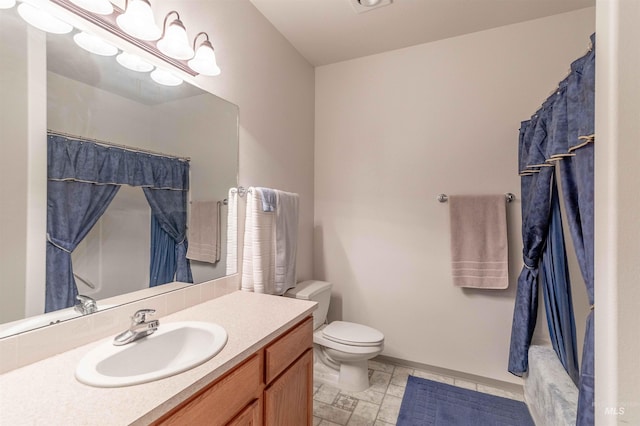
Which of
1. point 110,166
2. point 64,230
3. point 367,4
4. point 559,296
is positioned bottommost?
point 559,296

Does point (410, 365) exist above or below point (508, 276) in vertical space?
below

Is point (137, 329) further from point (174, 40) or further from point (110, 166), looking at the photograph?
point (174, 40)

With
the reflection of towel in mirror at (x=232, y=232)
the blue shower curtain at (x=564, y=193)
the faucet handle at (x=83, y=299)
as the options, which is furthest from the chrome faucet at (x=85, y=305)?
the blue shower curtain at (x=564, y=193)

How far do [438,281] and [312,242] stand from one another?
3.65ft

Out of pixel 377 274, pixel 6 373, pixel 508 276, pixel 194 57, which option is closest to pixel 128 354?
pixel 6 373

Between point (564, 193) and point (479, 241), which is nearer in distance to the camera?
point (564, 193)

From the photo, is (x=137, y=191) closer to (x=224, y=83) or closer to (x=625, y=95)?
(x=224, y=83)

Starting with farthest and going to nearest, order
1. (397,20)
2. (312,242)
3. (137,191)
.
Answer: (312,242)
(397,20)
(137,191)

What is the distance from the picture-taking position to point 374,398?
192 cm

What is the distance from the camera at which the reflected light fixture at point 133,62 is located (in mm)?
1126

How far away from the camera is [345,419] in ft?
5.66

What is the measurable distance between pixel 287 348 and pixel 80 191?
982 mm

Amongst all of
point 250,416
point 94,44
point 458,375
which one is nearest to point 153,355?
point 250,416

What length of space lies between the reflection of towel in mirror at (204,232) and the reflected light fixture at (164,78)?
1.89 feet
